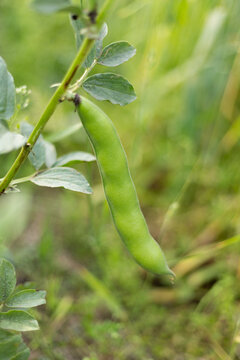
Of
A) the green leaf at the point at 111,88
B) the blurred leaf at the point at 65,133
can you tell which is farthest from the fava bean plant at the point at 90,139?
the blurred leaf at the point at 65,133

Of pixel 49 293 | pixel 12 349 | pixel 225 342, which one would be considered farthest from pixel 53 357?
pixel 225 342

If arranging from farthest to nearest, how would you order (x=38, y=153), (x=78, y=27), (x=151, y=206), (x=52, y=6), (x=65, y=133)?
(x=151, y=206) → (x=65, y=133) → (x=38, y=153) → (x=78, y=27) → (x=52, y=6)

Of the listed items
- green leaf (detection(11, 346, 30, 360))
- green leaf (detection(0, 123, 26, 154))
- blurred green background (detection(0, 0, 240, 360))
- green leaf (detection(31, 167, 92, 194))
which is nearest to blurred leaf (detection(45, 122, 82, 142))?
blurred green background (detection(0, 0, 240, 360))

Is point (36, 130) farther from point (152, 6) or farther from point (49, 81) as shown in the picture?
point (49, 81)

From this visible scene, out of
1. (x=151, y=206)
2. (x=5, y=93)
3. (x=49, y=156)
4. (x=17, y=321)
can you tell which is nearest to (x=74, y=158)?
(x=49, y=156)

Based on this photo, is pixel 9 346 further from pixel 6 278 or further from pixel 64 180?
pixel 64 180

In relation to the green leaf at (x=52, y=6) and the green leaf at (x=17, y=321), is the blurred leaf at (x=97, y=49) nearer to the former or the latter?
the green leaf at (x=52, y=6)

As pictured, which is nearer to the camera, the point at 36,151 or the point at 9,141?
the point at 9,141
